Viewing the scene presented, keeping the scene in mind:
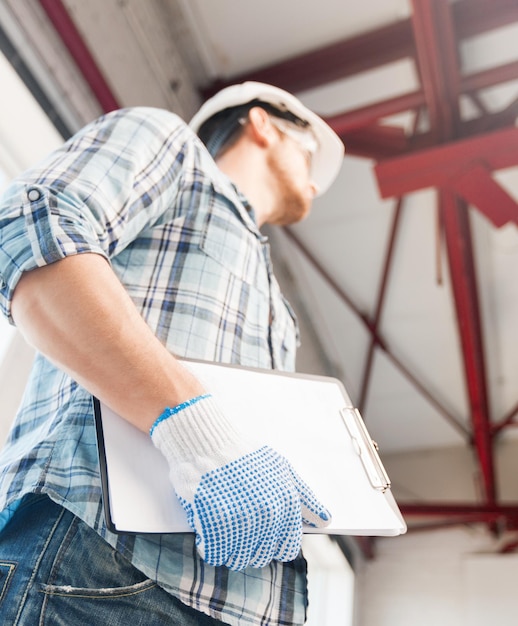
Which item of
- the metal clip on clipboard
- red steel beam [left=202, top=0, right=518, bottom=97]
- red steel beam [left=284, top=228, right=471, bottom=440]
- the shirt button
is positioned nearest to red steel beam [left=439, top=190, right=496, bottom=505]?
red steel beam [left=284, top=228, right=471, bottom=440]

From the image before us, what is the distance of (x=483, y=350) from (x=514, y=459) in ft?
6.14

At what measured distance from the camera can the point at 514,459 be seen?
725cm

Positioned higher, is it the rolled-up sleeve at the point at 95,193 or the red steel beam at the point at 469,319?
the rolled-up sleeve at the point at 95,193

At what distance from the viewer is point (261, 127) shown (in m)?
2.15

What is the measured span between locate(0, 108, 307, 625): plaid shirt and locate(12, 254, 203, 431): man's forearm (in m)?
0.04

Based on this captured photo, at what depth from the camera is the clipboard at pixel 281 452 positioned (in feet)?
3.10

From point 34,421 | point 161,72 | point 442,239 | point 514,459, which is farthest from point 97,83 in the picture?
point 514,459

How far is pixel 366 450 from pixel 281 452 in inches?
8.9

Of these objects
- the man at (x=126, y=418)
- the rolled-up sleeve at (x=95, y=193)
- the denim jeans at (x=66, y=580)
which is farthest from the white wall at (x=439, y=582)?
the rolled-up sleeve at (x=95, y=193)

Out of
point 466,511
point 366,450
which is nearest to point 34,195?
point 366,450

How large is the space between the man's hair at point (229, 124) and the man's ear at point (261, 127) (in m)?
0.06

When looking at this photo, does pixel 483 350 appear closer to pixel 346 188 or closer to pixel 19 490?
pixel 346 188

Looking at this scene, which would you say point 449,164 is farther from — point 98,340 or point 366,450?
point 98,340

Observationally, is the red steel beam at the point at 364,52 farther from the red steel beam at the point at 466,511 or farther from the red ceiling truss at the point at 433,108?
the red steel beam at the point at 466,511
